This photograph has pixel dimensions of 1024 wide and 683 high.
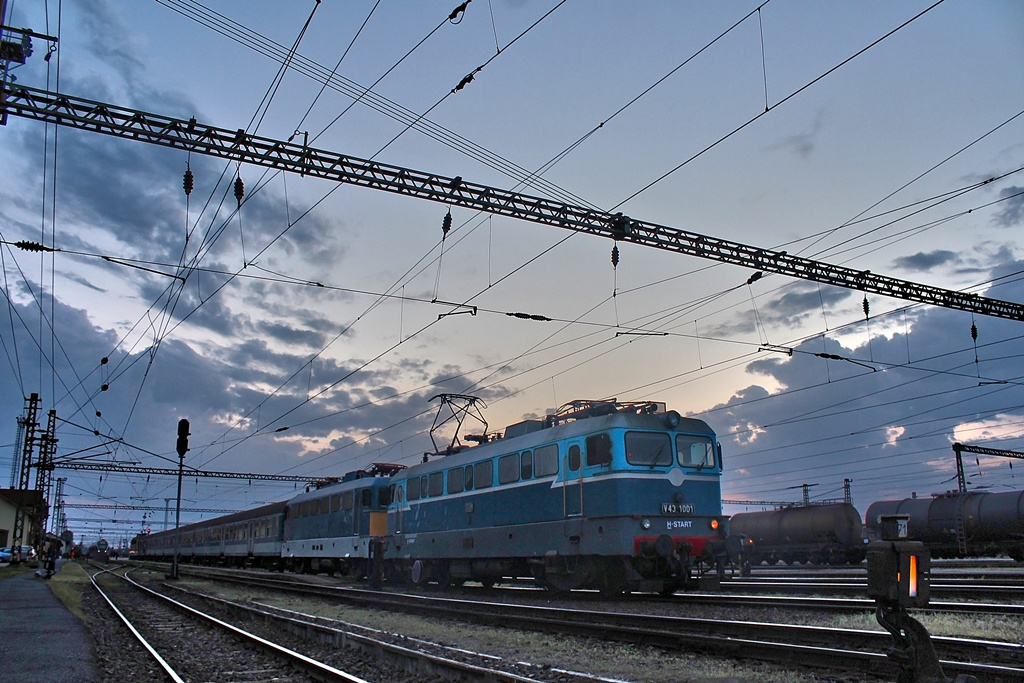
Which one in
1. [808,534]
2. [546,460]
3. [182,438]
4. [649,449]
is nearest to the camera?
[649,449]

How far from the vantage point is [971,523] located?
32812 mm

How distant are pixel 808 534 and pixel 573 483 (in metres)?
23.1

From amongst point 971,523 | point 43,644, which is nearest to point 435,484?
point 43,644

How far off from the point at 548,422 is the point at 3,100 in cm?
1296

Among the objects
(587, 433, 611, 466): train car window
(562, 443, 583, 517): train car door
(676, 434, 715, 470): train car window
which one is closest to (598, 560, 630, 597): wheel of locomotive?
(562, 443, 583, 517): train car door

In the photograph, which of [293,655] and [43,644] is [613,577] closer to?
[293,655]

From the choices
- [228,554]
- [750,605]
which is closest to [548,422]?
[750,605]

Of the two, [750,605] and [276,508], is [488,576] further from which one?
[276,508]

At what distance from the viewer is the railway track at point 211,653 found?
10180mm

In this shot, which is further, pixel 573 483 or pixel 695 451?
pixel 695 451

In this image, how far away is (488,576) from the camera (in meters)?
21.0

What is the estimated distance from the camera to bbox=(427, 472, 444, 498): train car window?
899 inches

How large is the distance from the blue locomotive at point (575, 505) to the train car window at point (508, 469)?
3 centimetres

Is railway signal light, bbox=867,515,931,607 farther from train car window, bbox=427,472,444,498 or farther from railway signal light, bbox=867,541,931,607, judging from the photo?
train car window, bbox=427,472,444,498
